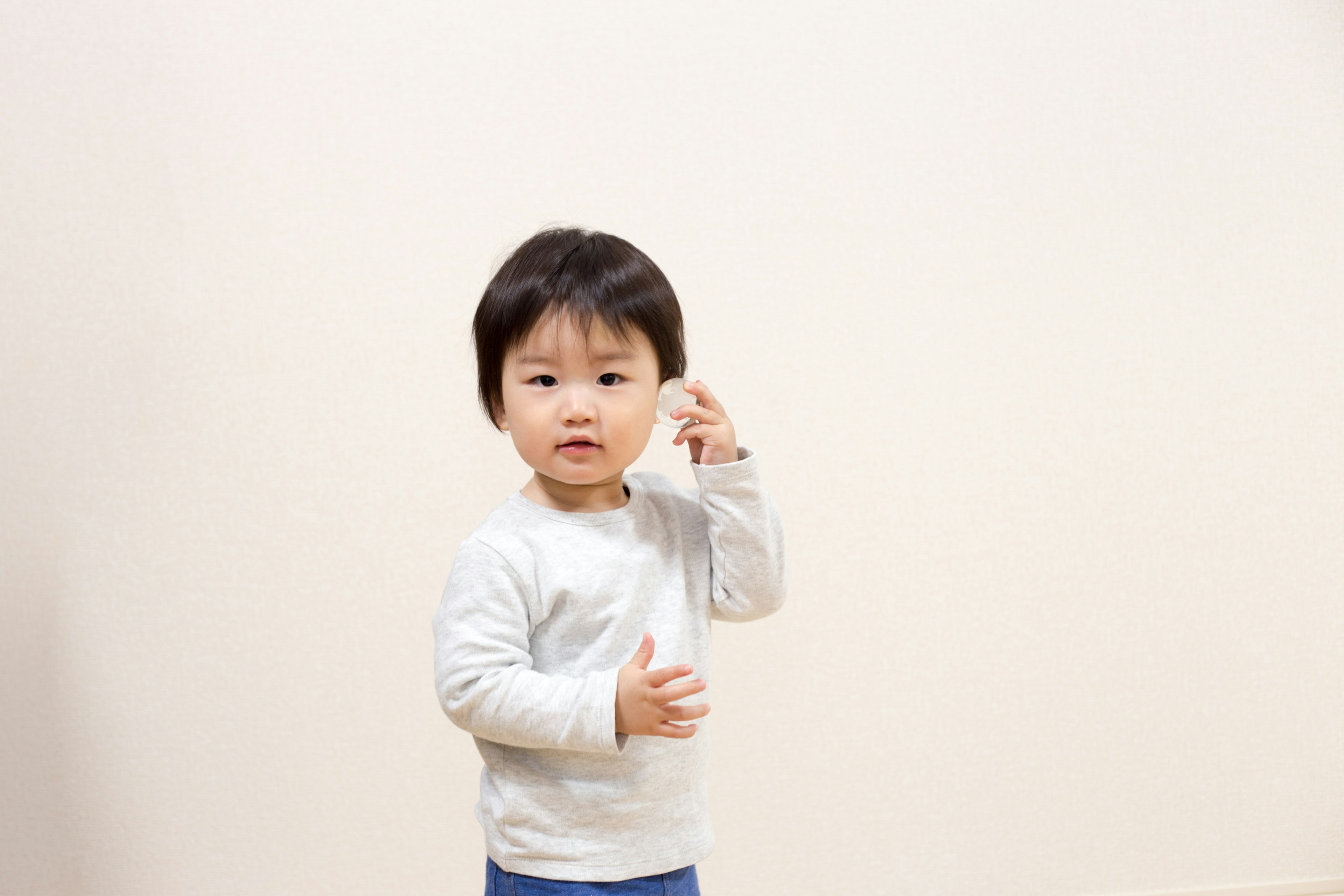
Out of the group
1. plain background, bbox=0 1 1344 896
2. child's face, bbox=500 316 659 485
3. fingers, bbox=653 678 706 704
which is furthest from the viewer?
plain background, bbox=0 1 1344 896

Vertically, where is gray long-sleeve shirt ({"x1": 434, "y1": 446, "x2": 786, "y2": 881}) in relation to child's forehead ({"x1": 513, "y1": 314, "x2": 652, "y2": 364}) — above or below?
below

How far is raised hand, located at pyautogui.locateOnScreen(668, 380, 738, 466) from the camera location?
0.99 m

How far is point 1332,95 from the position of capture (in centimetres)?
207

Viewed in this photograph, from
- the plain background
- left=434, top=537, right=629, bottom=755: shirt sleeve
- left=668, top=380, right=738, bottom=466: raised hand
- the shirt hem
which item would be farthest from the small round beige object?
the plain background

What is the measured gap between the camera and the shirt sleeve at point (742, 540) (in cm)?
99

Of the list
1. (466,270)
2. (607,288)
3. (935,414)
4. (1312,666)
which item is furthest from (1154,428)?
(607,288)

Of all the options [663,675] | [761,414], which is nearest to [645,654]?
[663,675]

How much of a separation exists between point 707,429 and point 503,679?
282 millimetres

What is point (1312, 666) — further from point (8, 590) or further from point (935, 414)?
point (8, 590)

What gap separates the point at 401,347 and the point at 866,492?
0.82m

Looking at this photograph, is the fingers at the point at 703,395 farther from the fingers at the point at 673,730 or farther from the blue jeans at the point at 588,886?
the blue jeans at the point at 588,886

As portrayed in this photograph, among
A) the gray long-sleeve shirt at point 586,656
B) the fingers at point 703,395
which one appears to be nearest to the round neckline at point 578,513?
the gray long-sleeve shirt at point 586,656

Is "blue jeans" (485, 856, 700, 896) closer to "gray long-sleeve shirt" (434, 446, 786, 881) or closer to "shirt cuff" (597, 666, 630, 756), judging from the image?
"gray long-sleeve shirt" (434, 446, 786, 881)

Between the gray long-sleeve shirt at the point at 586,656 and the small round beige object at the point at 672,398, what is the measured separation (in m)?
0.06
